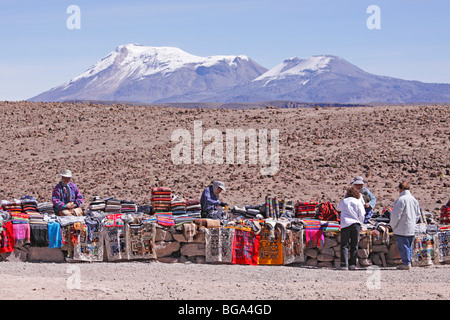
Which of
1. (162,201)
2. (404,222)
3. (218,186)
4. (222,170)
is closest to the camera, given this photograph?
(404,222)

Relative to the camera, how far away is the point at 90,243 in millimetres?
11461

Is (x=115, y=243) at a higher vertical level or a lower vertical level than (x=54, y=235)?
lower

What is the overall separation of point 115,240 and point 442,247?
17.3 ft

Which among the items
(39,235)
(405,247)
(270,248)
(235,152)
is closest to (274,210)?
(270,248)

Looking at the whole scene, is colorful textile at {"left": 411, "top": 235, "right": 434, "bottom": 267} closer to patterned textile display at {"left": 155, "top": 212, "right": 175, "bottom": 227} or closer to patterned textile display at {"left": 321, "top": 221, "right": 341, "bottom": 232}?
patterned textile display at {"left": 321, "top": 221, "right": 341, "bottom": 232}

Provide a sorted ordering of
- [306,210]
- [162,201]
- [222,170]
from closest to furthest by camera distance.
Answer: [306,210], [162,201], [222,170]

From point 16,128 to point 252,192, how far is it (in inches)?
630

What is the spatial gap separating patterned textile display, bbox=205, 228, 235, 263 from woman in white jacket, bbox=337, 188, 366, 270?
1759 mm

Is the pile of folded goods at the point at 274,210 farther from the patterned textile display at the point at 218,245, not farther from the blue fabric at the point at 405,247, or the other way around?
the blue fabric at the point at 405,247

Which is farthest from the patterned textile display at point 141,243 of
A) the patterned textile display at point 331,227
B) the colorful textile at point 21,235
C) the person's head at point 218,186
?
the patterned textile display at point 331,227

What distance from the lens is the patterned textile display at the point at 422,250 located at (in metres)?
11.5

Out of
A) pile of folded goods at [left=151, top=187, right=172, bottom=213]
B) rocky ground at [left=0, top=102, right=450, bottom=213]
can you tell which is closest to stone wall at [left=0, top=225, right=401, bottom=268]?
pile of folded goods at [left=151, top=187, right=172, bottom=213]

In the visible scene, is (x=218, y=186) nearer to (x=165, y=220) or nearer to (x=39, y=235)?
(x=165, y=220)
